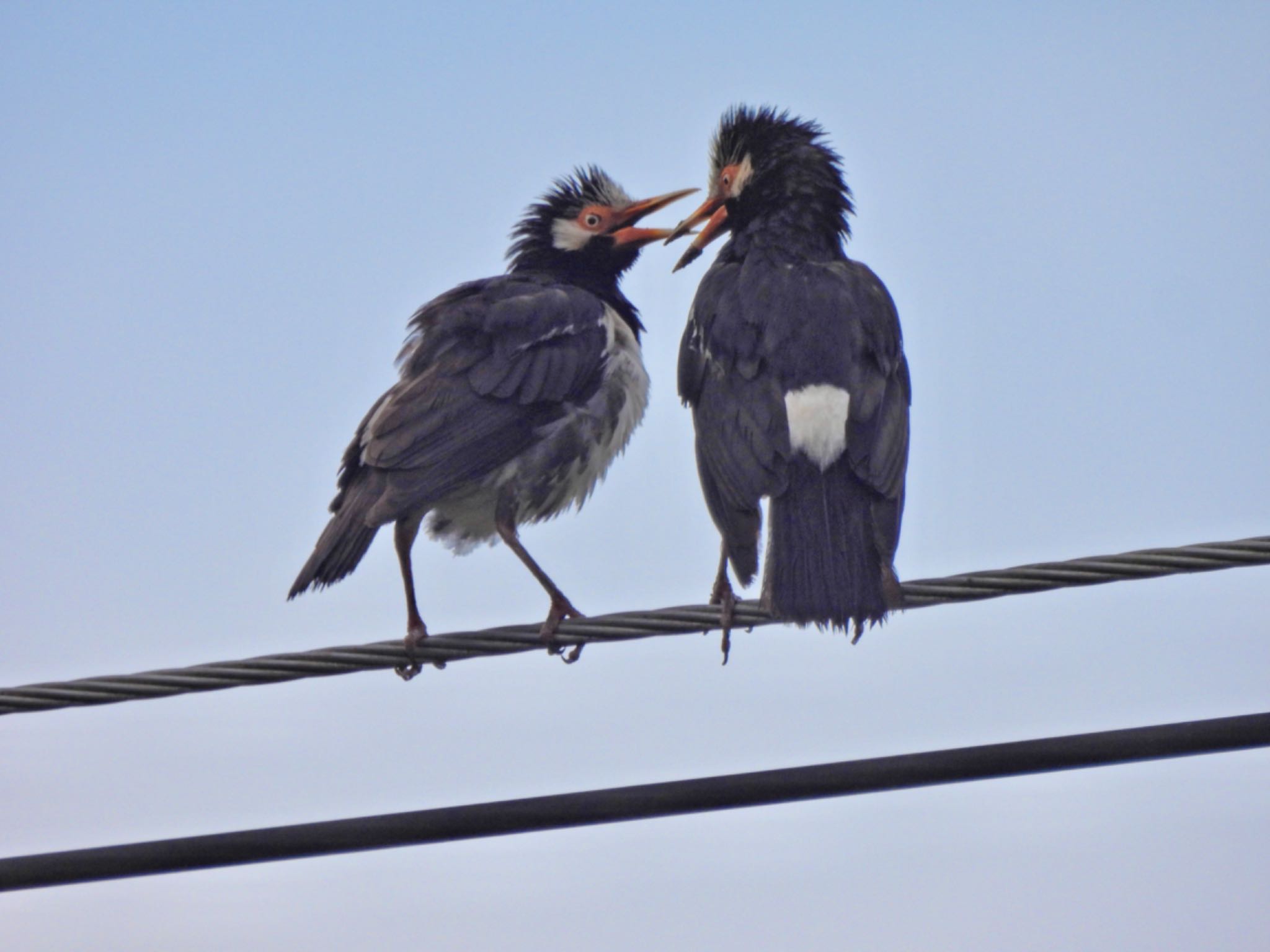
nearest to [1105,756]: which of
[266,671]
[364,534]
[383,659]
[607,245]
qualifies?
[383,659]

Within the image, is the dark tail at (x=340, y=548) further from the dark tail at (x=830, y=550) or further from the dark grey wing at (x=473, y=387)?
the dark tail at (x=830, y=550)

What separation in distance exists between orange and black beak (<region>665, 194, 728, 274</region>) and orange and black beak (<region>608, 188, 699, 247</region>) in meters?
0.58

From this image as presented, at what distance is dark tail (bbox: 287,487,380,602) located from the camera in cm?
571

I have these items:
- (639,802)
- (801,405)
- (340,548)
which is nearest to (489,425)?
(340,548)

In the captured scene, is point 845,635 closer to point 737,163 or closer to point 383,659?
point 383,659

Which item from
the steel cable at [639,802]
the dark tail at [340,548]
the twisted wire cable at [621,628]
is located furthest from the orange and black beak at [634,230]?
the steel cable at [639,802]

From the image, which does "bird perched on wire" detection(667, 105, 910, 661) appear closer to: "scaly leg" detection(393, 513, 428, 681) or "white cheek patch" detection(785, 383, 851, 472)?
"white cheek patch" detection(785, 383, 851, 472)

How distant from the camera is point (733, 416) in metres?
5.55

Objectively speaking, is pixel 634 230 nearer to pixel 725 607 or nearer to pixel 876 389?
pixel 876 389

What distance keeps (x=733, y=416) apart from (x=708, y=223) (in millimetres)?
1939

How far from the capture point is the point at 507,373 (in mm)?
6492

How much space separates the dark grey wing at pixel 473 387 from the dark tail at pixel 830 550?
1.50 metres

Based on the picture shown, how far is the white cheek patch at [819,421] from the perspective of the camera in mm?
5277

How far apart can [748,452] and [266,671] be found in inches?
76.2
